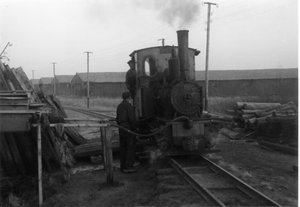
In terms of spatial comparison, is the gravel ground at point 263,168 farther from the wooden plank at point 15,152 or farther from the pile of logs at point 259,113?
the wooden plank at point 15,152

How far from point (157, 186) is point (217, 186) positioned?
118 centimetres

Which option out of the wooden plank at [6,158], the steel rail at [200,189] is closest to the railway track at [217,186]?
the steel rail at [200,189]

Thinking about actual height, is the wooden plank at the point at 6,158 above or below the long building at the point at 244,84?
below

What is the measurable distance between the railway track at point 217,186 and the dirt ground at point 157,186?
23cm

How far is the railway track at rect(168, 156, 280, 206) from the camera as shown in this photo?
6.02 metres

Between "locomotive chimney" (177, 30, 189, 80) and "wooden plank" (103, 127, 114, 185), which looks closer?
"wooden plank" (103, 127, 114, 185)

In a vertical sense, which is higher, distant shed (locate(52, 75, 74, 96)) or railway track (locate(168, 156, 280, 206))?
distant shed (locate(52, 75, 74, 96))

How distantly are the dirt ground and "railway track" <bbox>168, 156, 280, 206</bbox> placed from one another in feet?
0.75

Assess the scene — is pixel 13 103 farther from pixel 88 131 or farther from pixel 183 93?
pixel 88 131

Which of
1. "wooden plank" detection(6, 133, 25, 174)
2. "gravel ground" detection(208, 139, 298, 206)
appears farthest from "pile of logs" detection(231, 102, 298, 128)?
"wooden plank" detection(6, 133, 25, 174)

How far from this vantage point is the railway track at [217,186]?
6.02m

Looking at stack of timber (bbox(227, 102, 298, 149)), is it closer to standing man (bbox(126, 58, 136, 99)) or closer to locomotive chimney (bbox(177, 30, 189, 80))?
locomotive chimney (bbox(177, 30, 189, 80))

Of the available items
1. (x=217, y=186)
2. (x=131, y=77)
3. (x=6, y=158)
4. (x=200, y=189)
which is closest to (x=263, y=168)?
(x=217, y=186)

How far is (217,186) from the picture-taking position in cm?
706
